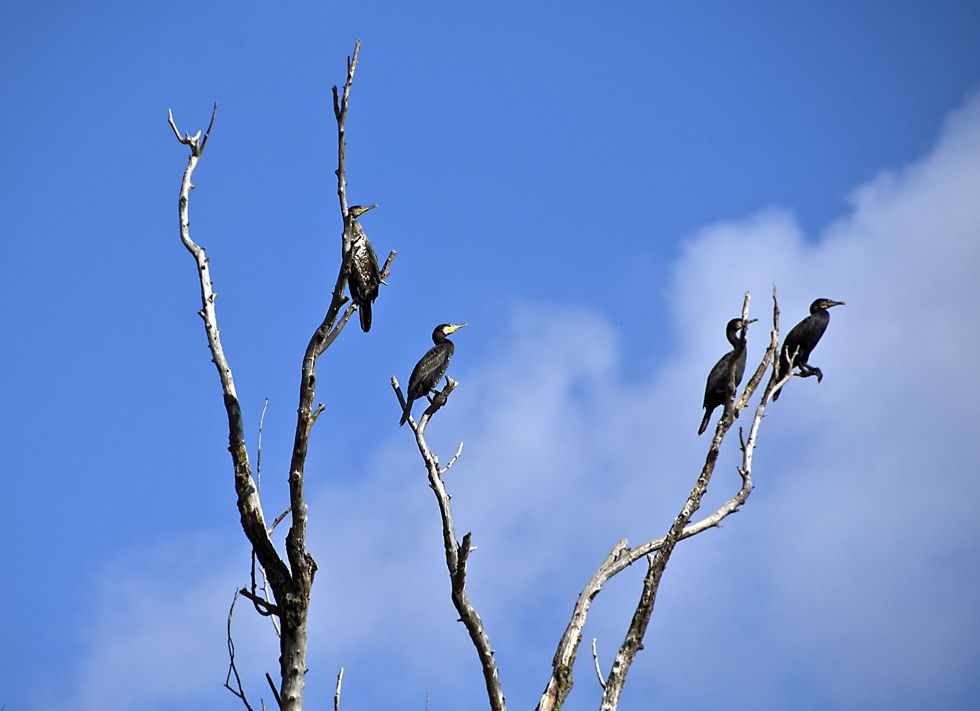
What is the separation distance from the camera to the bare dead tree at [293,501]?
16.2ft

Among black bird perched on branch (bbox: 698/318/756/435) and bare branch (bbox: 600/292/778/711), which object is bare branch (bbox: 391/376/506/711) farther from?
black bird perched on branch (bbox: 698/318/756/435)

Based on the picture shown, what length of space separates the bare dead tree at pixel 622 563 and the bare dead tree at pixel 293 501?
95 centimetres

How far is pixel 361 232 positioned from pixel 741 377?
339 centimetres

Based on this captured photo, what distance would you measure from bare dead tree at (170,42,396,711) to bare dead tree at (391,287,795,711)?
0.95 meters

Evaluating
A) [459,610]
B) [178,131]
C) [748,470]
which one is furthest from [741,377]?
[178,131]

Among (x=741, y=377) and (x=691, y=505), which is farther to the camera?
(x=741, y=377)

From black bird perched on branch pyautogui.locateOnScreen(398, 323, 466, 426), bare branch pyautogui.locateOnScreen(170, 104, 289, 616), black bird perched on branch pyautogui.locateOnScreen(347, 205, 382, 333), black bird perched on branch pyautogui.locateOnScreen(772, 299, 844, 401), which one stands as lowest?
bare branch pyautogui.locateOnScreen(170, 104, 289, 616)

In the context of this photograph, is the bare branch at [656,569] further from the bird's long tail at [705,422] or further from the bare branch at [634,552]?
the bird's long tail at [705,422]

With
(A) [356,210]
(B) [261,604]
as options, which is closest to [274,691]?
(B) [261,604]

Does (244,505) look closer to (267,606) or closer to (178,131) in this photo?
(267,606)

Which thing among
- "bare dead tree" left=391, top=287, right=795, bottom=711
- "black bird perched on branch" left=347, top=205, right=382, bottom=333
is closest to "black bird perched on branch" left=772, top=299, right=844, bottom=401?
"bare dead tree" left=391, top=287, right=795, bottom=711

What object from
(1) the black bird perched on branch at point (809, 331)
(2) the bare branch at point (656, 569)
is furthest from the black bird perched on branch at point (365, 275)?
(2) the bare branch at point (656, 569)

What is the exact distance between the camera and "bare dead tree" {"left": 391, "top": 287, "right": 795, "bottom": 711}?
14.9ft

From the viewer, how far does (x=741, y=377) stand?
7422mm
